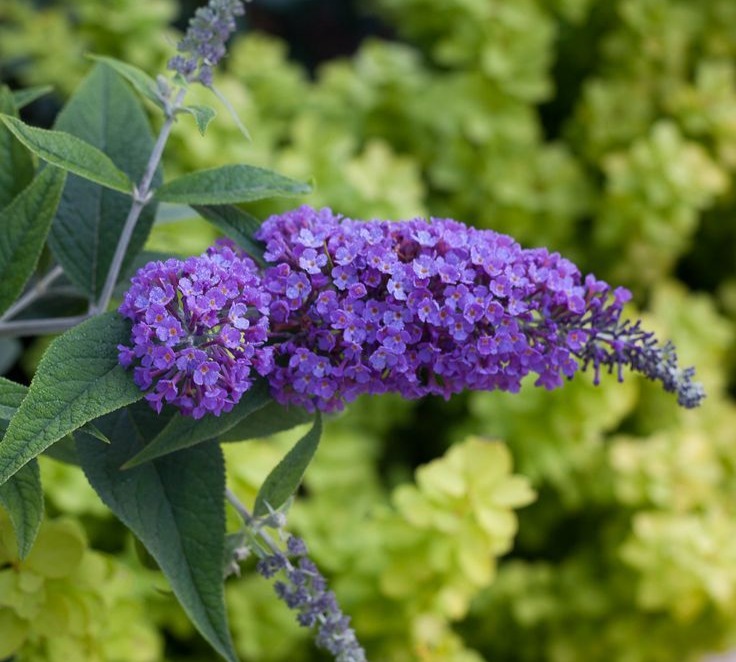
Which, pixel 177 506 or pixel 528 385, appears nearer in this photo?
pixel 177 506

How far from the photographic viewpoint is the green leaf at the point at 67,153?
80 cm

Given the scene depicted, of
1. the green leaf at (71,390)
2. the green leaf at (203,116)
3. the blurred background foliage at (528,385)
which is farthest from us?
the blurred background foliage at (528,385)

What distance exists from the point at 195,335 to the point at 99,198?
1.07 feet

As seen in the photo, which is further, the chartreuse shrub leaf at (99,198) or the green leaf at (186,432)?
the chartreuse shrub leaf at (99,198)

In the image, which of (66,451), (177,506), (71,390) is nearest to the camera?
(71,390)

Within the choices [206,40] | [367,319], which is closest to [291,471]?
[367,319]

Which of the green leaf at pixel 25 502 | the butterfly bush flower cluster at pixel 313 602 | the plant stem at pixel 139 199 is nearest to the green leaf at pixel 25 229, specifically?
the plant stem at pixel 139 199

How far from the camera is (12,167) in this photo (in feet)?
3.34

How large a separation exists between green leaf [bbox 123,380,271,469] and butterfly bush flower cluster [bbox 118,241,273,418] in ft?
0.04

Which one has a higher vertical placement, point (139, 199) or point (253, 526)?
point (139, 199)

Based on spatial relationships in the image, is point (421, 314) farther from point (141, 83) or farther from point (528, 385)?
point (528, 385)

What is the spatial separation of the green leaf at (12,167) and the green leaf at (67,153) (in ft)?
0.59

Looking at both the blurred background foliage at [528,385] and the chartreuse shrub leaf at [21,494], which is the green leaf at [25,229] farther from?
the blurred background foliage at [528,385]

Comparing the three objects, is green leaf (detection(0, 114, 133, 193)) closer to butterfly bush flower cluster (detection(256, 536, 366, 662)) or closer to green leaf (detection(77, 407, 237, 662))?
green leaf (detection(77, 407, 237, 662))
